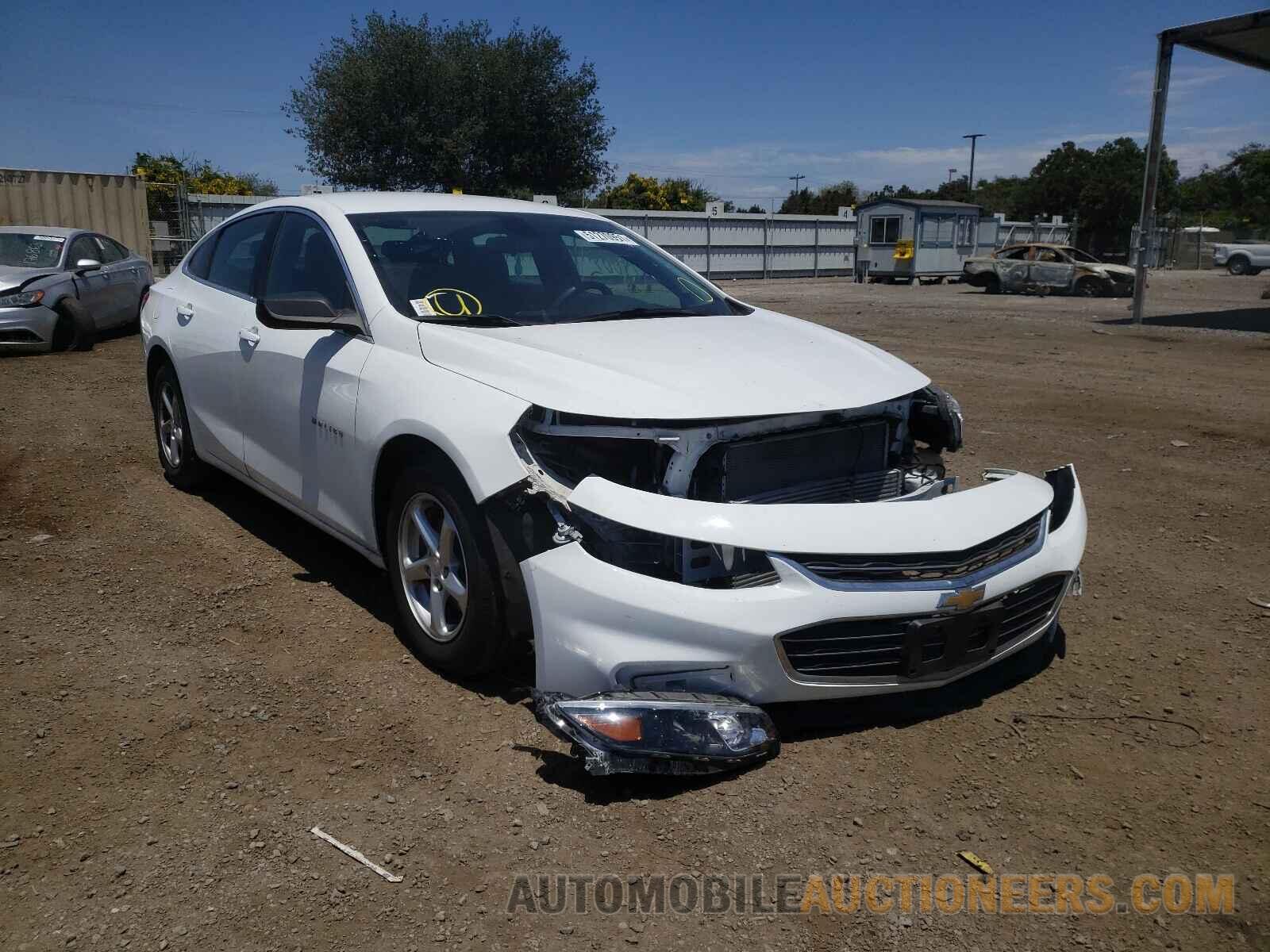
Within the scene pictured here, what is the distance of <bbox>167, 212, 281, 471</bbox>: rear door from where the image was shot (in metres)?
4.77

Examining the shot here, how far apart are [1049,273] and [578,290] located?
24062 millimetres

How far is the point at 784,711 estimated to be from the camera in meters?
3.28

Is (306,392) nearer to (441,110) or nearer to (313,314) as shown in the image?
(313,314)

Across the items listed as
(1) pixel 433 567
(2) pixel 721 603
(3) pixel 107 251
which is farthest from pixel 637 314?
(3) pixel 107 251

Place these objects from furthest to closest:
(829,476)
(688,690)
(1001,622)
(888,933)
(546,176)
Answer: (546,176) → (829,476) → (1001,622) → (688,690) → (888,933)

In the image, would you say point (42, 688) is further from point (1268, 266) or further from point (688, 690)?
point (1268, 266)

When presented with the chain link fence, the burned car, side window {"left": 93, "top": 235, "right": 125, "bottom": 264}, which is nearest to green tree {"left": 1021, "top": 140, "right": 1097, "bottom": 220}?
the burned car

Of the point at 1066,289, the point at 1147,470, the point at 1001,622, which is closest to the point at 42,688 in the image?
the point at 1001,622

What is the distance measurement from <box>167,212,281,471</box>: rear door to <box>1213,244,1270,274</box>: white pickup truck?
1819 inches

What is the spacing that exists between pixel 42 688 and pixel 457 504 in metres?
1.64

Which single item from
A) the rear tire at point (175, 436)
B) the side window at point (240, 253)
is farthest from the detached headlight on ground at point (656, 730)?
the rear tire at point (175, 436)

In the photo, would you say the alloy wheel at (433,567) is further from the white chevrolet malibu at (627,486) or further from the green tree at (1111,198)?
the green tree at (1111,198)

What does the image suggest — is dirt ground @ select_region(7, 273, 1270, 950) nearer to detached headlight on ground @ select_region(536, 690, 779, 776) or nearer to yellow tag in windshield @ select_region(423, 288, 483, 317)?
detached headlight on ground @ select_region(536, 690, 779, 776)

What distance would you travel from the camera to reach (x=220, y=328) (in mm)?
4906
